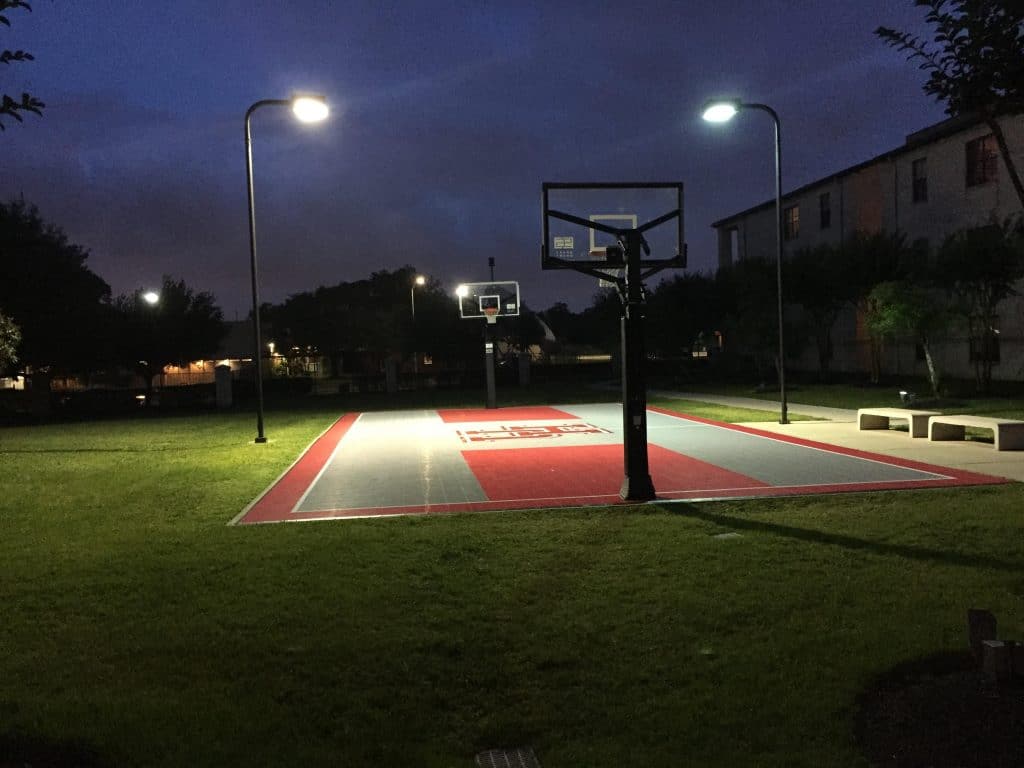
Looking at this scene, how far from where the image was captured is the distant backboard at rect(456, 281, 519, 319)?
1106 inches

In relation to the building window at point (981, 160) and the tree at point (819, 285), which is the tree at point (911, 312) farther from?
the building window at point (981, 160)

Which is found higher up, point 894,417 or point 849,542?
point 894,417

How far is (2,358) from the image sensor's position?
70.6 ft

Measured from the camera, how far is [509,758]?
388 centimetres

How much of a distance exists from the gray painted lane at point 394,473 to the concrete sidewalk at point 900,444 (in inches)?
278

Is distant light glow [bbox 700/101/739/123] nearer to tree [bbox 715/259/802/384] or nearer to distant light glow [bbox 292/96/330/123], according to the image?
distant light glow [bbox 292/96/330/123]

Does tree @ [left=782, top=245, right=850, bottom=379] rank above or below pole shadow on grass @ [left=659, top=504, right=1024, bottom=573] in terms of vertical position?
above

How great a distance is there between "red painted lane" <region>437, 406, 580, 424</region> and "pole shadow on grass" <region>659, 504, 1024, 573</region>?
533 inches

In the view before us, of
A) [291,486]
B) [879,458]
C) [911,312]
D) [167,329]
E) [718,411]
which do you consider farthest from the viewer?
[167,329]

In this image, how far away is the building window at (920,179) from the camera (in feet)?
116

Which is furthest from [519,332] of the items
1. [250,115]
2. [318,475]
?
[318,475]

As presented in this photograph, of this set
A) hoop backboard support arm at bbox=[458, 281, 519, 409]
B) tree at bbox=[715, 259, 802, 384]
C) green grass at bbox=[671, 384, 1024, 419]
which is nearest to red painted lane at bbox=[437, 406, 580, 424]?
hoop backboard support arm at bbox=[458, 281, 519, 409]

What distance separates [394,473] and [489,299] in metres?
15.3

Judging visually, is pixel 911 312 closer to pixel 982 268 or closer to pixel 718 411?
pixel 982 268
